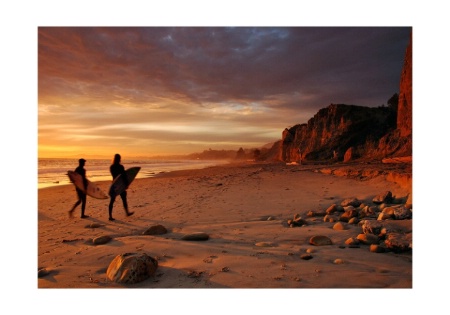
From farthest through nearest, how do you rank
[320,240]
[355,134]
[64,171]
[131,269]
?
[355,134], [64,171], [320,240], [131,269]

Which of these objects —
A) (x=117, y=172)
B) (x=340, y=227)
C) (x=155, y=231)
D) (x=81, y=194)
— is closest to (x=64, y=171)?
(x=81, y=194)

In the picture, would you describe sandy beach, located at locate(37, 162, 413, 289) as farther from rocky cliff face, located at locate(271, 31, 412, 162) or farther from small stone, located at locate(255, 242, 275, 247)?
rocky cliff face, located at locate(271, 31, 412, 162)

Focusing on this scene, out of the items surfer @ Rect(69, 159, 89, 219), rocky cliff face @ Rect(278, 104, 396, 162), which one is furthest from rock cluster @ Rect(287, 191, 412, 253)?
rocky cliff face @ Rect(278, 104, 396, 162)

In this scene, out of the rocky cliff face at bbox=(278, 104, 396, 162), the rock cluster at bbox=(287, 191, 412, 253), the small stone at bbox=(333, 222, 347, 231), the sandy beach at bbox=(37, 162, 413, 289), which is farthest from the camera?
the rocky cliff face at bbox=(278, 104, 396, 162)

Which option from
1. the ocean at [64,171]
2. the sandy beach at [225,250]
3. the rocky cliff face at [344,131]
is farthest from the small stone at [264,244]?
the rocky cliff face at [344,131]

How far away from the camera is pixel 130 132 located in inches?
280

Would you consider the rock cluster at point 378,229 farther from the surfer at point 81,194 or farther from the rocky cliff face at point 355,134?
the rocky cliff face at point 355,134

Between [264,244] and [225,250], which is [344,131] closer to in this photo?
[264,244]

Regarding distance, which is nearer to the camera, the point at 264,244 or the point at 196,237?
the point at 264,244

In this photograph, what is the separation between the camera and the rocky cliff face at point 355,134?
2003 centimetres

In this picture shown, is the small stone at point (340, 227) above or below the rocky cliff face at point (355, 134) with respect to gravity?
below

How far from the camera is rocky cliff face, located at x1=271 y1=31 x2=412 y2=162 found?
2003 cm

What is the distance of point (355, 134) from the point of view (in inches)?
1264
